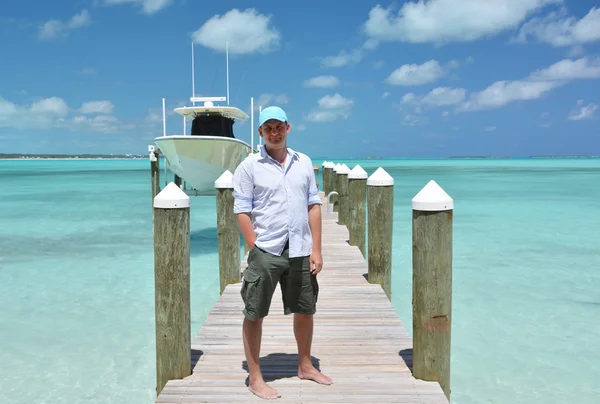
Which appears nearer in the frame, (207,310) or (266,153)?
(266,153)

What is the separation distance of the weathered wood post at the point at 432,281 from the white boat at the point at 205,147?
1160 cm

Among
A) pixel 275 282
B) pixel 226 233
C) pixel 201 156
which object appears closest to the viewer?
pixel 275 282

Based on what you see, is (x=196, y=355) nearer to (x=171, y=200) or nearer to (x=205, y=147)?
(x=171, y=200)

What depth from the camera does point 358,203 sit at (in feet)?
27.0

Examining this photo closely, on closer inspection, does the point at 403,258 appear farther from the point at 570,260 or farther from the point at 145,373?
the point at 145,373

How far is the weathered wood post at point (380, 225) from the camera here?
237 inches

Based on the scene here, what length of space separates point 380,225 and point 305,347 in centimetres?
264

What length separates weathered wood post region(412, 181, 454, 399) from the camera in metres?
3.46

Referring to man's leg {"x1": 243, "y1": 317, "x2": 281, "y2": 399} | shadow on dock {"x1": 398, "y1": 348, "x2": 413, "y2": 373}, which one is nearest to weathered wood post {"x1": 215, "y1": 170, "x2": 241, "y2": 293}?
shadow on dock {"x1": 398, "y1": 348, "x2": 413, "y2": 373}

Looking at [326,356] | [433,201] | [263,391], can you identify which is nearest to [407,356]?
[326,356]

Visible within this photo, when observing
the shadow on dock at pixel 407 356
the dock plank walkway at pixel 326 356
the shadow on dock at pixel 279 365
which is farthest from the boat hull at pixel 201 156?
the shadow on dock at pixel 407 356

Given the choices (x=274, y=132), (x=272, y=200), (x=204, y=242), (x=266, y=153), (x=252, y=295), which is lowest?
(x=204, y=242)

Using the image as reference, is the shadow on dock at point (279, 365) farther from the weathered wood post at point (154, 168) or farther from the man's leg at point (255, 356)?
the weathered wood post at point (154, 168)

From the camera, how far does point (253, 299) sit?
3314 millimetres
